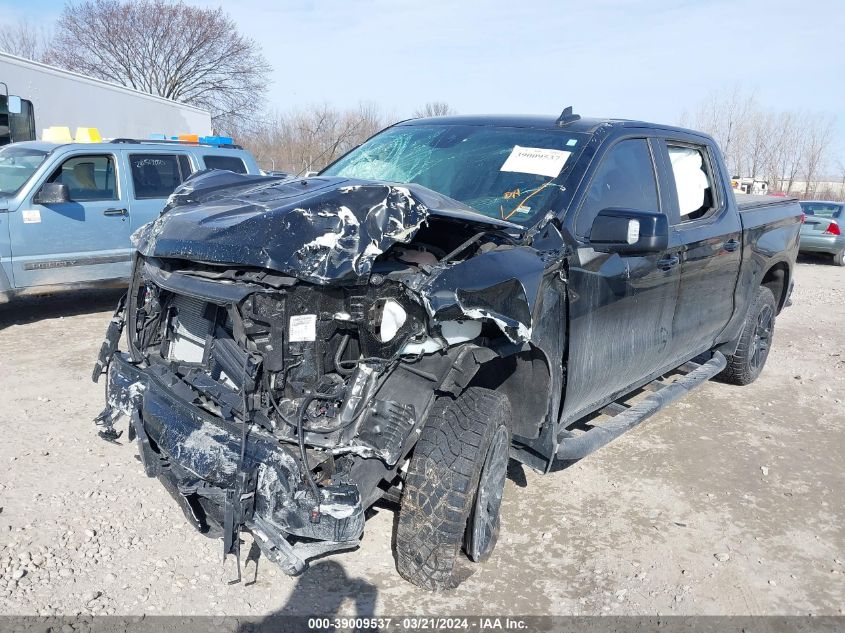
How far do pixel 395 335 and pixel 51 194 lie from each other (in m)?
5.71

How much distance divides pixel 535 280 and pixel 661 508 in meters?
1.79

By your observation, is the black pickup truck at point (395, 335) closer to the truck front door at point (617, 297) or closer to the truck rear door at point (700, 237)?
the truck front door at point (617, 297)

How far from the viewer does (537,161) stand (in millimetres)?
3738

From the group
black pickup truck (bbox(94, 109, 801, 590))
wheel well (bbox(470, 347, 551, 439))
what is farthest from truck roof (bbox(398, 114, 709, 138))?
wheel well (bbox(470, 347, 551, 439))

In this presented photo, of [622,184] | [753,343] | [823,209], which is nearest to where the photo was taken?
[622,184]

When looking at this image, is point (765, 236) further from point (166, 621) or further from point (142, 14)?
point (142, 14)

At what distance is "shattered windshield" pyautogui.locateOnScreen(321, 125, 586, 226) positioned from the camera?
3.59 metres

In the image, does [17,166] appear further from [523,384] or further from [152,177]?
[523,384]

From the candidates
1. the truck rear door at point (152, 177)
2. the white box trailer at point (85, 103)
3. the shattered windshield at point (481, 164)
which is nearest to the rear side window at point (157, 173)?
the truck rear door at point (152, 177)

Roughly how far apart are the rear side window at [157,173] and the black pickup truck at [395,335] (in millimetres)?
4695

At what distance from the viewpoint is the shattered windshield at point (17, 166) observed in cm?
725

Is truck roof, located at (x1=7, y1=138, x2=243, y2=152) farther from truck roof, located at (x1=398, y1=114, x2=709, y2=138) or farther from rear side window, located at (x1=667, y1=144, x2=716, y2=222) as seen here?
rear side window, located at (x1=667, y1=144, x2=716, y2=222)

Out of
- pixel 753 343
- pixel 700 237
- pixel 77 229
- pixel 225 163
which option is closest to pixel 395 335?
pixel 700 237

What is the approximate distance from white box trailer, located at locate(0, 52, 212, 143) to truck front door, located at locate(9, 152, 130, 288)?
13.6ft
